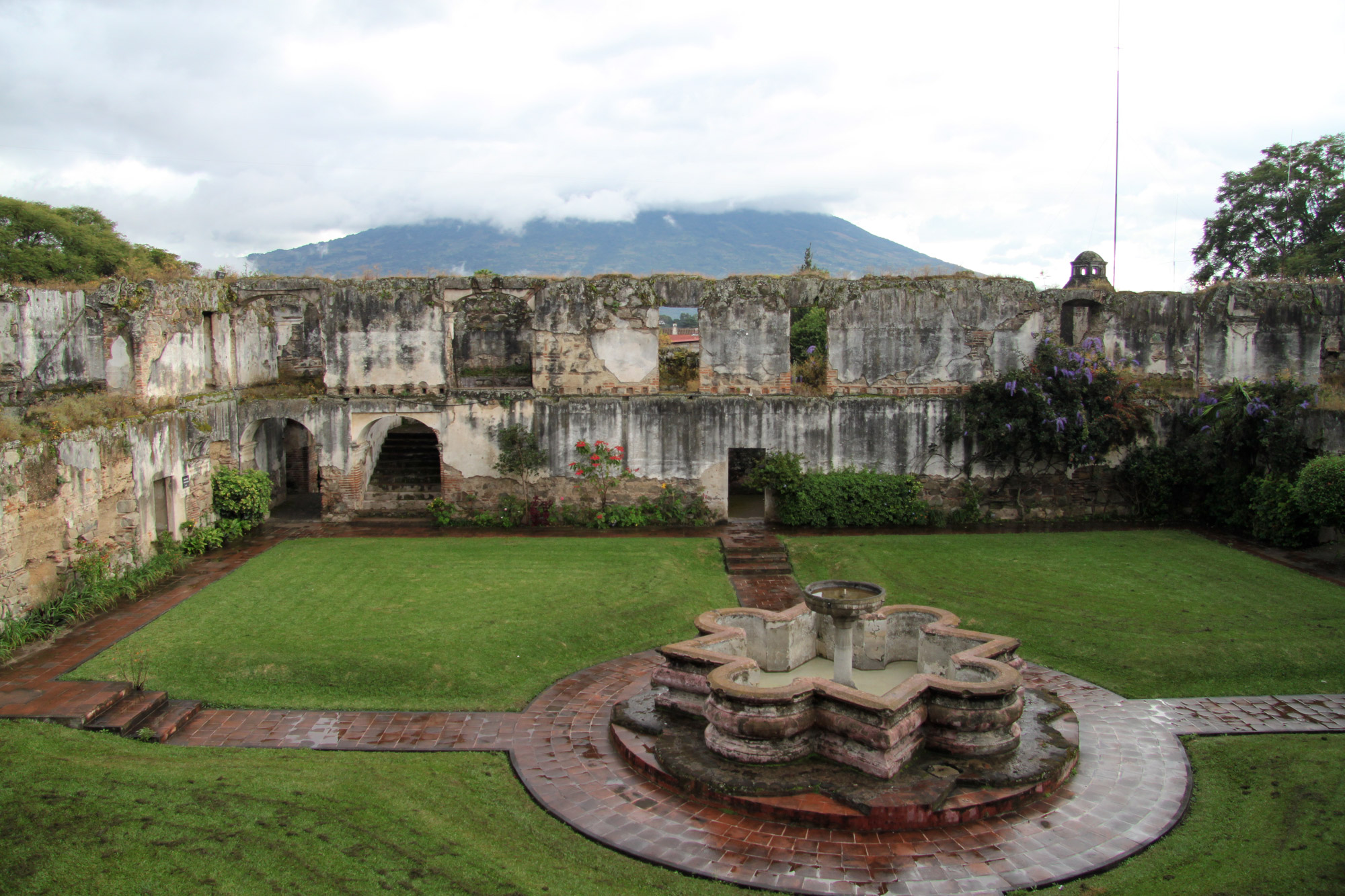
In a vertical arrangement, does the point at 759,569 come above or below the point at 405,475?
below

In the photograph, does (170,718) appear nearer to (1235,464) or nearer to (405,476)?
(405,476)

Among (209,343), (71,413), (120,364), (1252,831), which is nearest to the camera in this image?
(1252,831)

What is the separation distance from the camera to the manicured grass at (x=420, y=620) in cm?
967

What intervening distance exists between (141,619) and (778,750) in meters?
8.85

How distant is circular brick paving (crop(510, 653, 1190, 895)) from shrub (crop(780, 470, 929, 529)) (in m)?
8.39

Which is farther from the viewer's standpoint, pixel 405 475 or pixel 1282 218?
pixel 1282 218

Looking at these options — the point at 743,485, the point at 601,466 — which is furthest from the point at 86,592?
the point at 743,485

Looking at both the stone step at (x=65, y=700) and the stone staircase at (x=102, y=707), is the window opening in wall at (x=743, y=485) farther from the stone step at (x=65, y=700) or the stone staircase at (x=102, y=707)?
the stone step at (x=65, y=700)

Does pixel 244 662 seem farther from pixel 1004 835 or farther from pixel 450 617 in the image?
pixel 1004 835

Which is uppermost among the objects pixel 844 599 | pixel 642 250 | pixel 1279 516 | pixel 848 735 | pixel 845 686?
pixel 642 250

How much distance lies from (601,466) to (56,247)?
2581 cm

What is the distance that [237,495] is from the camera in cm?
1631

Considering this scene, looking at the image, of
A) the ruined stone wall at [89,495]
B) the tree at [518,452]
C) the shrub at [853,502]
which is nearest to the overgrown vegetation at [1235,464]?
the shrub at [853,502]

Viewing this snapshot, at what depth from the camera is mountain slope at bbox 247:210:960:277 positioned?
151500mm
